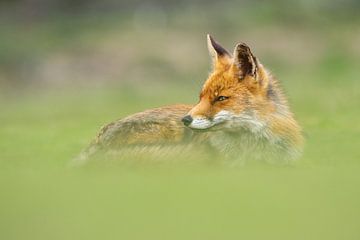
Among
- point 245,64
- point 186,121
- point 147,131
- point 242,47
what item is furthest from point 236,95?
point 147,131

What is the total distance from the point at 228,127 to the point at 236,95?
1.00 feet

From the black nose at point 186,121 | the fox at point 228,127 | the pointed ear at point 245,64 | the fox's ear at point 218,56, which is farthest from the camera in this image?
the fox's ear at point 218,56

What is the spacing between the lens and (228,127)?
30.2ft

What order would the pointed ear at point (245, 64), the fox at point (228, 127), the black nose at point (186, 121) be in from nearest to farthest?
the black nose at point (186, 121)
the fox at point (228, 127)
the pointed ear at point (245, 64)

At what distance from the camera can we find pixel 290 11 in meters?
22.1

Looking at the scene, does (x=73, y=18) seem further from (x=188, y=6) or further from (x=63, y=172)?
(x=63, y=172)

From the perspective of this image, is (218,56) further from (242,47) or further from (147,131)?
(147,131)

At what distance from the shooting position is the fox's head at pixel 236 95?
9.16m

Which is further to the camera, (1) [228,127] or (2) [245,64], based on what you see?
(2) [245,64]

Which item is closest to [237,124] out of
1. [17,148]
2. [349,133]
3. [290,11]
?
[349,133]

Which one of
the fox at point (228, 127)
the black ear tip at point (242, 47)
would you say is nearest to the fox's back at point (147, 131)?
the fox at point (228, 127)

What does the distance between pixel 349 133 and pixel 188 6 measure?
12.0 metres

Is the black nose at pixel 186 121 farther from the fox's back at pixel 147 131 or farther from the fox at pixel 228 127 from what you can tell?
the fox's back at pixel 147 131

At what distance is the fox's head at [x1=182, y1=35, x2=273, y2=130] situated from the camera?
9164 mm
